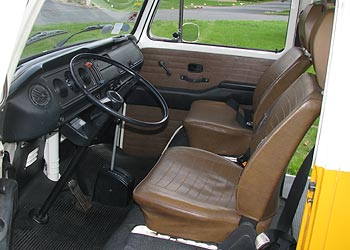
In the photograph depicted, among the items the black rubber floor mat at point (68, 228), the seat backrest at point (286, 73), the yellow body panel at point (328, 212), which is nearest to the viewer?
the yellow body panel at point (328, 212)

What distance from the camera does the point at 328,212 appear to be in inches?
48.6

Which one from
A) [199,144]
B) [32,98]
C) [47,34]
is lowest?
[199,144]

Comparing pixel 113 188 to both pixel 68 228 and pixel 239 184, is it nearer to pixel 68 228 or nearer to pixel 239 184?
pixel 68 228

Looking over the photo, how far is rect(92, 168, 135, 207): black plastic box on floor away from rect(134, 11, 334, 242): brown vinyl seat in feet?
1.65

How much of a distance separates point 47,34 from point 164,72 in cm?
137

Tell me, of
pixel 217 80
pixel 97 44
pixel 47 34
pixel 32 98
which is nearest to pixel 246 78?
pixel 217 80

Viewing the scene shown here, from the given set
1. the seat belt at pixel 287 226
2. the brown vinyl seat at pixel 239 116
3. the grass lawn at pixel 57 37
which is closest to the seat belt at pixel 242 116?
the brown vinyl seat at pixel 239 116

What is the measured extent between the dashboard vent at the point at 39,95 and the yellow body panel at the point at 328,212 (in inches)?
42.8

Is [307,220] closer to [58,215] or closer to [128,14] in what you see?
[58,215]

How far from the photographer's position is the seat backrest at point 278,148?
151 centimetres

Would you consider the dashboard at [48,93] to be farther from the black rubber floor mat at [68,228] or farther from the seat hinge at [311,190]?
the seat hinge at [311,190]

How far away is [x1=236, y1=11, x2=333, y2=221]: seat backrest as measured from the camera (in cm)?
151

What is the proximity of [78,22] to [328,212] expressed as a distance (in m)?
1.74

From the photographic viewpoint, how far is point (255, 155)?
1.60 metres
